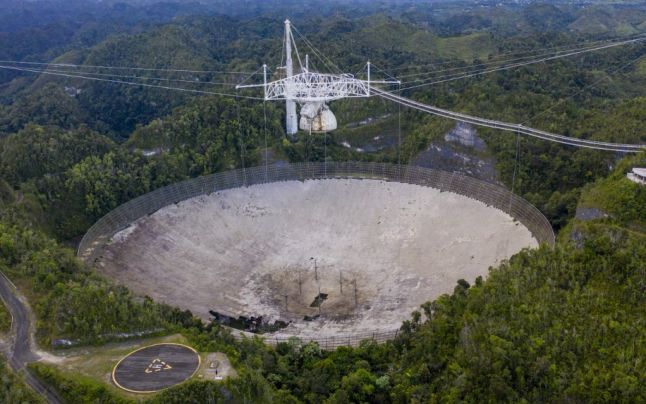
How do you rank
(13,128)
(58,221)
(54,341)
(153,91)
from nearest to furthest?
(54,341) < (58,221) < (13,128) < (153,91)

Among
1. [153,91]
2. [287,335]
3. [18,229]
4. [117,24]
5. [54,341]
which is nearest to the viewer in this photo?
[54,341]

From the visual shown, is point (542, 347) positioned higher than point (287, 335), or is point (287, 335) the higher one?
point (542, 347)

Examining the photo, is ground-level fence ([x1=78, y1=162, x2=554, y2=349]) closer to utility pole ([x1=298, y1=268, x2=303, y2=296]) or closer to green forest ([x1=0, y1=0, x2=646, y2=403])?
green forest ([x1=0, y1=0, x2=646, y2=403])

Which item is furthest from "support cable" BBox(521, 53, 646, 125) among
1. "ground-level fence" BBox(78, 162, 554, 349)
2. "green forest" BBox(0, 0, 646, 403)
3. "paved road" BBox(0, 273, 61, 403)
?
"paved road" BBox(0, 273, 61, 403)

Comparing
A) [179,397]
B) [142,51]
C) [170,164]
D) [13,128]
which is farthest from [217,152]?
[142,51]

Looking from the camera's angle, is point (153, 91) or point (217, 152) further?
point (153, 91)

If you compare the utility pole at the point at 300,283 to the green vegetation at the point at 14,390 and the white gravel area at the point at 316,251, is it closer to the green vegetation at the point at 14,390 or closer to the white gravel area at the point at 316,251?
the white gravel area at the point at 316,251

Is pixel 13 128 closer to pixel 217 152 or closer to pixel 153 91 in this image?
pixel 153 91

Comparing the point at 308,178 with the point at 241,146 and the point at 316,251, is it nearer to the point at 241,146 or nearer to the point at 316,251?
the point at 241,146
